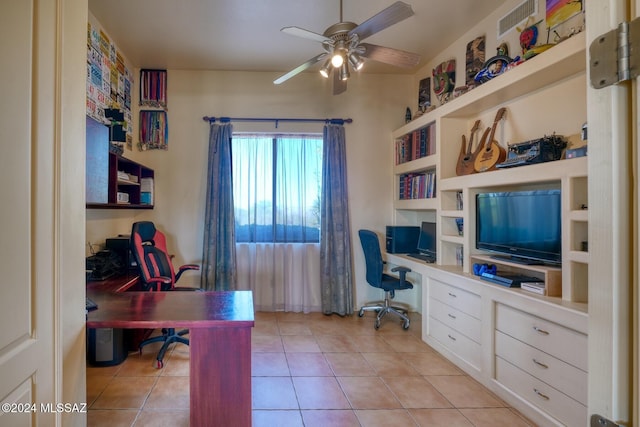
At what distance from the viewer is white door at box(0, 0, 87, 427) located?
75 centimetres

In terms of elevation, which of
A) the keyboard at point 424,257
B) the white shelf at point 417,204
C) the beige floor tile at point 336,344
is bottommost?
the beige floor tile at point 336,344

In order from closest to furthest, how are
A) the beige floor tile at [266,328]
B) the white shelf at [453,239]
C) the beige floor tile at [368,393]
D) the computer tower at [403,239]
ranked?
the beige floor tile at [368,393]
the white shelf at [453,239]
the beige floor tile at [266,328]
the computer tower at [403,239]

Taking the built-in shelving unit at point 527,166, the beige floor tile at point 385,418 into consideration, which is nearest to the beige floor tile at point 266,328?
the beige floor tile at point 385,418

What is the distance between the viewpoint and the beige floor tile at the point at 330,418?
77.5 inches

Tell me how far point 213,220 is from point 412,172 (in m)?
2.52

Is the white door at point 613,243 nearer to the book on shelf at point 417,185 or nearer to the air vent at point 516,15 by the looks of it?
the air vent at point 516,15

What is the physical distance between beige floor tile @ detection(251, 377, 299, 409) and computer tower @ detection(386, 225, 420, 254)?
207 centimetres

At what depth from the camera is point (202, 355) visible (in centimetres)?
162

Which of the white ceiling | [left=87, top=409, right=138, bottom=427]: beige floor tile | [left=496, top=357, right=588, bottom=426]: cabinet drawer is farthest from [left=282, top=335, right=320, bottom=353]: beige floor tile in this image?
A: the white ceiling

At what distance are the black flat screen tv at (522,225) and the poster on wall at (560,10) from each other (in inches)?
48.9

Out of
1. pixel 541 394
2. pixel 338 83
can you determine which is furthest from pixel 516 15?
pixel 541 394

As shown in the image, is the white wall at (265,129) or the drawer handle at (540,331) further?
the white wall at (265,129)

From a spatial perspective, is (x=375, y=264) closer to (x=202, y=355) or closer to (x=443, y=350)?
(x=443, y=350)

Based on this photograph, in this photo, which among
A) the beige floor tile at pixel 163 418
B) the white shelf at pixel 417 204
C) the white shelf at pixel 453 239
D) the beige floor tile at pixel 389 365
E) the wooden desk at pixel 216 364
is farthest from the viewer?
the white shelf at pixel 417 204
